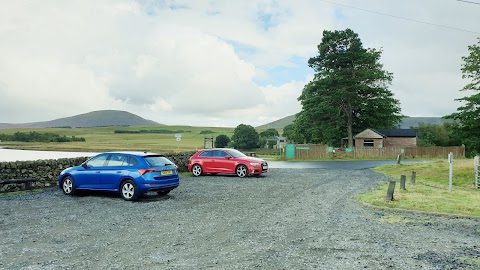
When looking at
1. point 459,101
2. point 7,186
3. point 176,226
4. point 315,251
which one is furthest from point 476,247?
point 459,101

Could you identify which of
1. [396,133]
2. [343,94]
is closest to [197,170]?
[343,94]

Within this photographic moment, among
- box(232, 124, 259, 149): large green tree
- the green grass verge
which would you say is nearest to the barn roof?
box(232, 124, 259, 149): large green tree

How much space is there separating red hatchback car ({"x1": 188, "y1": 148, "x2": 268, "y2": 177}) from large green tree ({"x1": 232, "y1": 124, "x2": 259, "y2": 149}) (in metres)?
75.5

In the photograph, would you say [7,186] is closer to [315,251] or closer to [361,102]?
[315,251]

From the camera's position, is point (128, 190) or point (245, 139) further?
point (245, 139)

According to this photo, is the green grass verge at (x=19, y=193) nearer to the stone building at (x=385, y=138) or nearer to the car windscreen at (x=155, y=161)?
the car windscreen at (x=155, y=161)

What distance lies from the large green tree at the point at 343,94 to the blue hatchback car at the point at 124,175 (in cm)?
A: 4354

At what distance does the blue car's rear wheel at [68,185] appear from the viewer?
14.2 meters

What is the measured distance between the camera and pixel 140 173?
12984 mm

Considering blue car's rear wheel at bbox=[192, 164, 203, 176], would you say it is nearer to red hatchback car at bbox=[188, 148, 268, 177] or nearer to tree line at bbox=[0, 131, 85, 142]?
red hatchback car at bbox=[188, 148, 268, 177]

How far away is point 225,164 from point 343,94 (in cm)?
3776

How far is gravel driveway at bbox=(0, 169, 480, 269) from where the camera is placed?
6.38 meters

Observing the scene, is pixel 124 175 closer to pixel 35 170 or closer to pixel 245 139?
pixel 35 170

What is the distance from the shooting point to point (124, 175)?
13164mm
